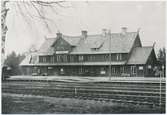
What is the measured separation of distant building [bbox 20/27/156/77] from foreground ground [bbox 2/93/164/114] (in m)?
0.40

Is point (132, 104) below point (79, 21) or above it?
below

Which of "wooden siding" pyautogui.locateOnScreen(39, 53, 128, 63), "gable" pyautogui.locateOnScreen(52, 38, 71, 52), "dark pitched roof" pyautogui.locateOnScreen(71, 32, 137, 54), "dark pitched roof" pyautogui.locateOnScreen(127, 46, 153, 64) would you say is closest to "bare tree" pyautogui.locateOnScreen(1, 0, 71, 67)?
"gable" pyautogui.locateOnScreen(52, 38, 71, 52)

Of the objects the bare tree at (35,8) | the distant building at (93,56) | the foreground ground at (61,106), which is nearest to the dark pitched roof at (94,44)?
the distant building at (93,56)

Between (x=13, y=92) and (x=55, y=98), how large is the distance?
2.04 ft

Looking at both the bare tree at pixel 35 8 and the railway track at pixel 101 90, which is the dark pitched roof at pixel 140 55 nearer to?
the railway track at pixel 101 90

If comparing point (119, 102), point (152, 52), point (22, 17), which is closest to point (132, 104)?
point (119, 102)

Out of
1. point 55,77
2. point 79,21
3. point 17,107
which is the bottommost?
point 17,107

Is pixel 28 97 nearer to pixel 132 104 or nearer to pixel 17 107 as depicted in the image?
pixel 17 107

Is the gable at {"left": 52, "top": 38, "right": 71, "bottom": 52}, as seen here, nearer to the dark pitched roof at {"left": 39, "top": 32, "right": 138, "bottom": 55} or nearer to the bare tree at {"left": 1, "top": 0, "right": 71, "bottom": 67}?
the dark pitched roof at {"left": 39, "top": 32, "right": 138, "bottom": 55}

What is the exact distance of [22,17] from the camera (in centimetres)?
560

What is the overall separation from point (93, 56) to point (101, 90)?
0.51m

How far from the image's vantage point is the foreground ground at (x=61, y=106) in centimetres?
551

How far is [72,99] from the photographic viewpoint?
5664 mm

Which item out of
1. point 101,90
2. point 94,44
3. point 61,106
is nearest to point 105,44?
point 94,44
